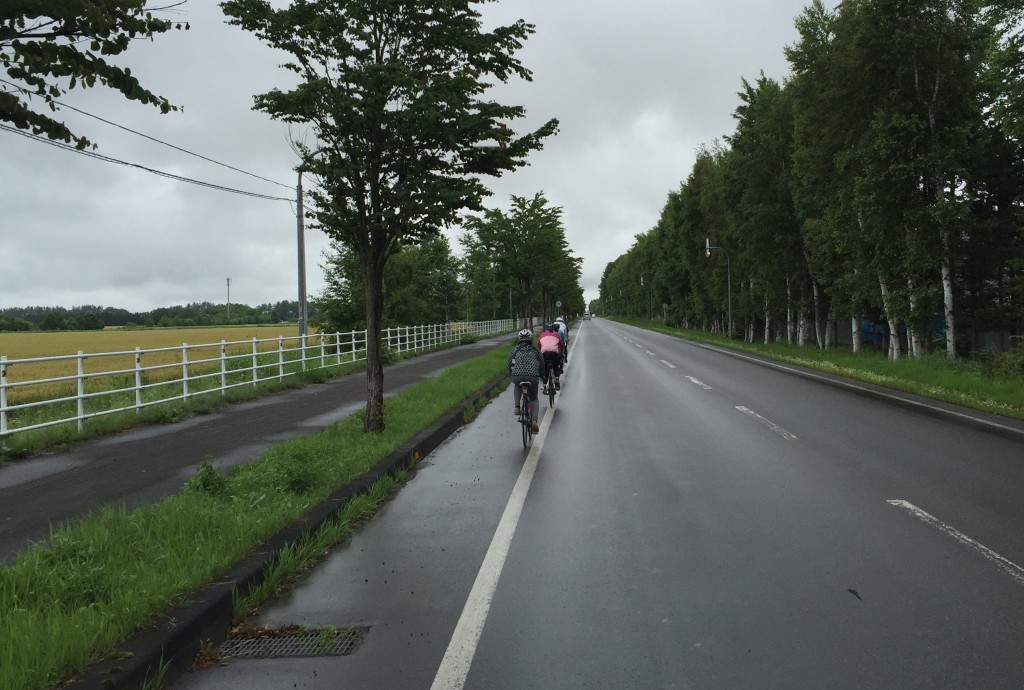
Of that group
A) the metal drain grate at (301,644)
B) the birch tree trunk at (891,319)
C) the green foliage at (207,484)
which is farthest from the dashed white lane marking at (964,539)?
the birch tree trunk at (891,319)

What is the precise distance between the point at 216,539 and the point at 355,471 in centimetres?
264

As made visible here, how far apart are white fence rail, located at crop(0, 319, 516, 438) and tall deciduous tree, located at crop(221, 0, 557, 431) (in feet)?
11.0

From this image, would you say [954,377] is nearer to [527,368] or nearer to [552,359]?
[552,359]

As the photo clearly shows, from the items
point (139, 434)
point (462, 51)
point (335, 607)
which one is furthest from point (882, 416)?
point (139, 434)

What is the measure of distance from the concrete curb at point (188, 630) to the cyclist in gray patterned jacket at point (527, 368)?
469 cm

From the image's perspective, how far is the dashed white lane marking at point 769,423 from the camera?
1023cm

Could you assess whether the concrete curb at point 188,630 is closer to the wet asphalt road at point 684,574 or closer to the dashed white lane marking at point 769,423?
the wet asphalt road at point 684,574

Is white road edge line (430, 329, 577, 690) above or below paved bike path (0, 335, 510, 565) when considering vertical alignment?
below

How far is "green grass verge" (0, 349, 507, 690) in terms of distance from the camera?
11.4 feet

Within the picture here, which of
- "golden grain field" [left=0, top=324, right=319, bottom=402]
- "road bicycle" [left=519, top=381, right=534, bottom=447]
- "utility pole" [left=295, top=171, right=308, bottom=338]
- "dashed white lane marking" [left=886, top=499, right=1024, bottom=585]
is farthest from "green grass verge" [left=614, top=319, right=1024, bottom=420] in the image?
"utility pole" [left=295, top=171, right=308, bottom=338]

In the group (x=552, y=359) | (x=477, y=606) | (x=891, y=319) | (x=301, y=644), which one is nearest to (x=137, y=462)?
(x=301, y=644)

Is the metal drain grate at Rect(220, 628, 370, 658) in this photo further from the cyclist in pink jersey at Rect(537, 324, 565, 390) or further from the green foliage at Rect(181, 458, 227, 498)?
the cyclist in pink jersey at Rect(537, 324, 565, 390)

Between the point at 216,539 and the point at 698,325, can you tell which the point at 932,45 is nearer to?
the point at 216,539

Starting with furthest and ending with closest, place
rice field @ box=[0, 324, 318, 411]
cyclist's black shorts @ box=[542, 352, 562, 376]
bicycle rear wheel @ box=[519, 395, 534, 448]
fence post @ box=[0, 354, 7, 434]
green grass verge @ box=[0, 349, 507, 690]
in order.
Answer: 1. cyclist's black shorts @ box=[542, 352, 562, 376]
2. rice field @ box=[0, 324, 318, 411]
3. bicycle rear wheel @ box=[519, 395, 534, 448]
4. fence post @ box=[0, 354, 7, 434]
5. green grass verge @ box=[0, 349, 507, 690]
